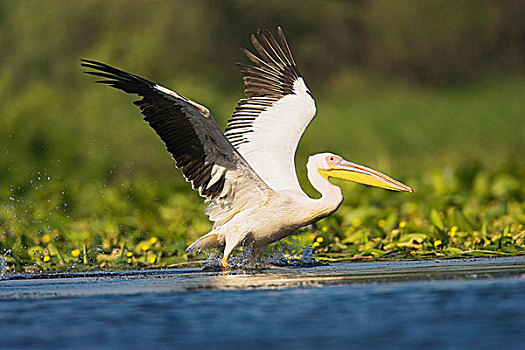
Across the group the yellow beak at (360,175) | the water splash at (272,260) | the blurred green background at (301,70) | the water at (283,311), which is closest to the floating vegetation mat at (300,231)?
the water splash at (272,260)

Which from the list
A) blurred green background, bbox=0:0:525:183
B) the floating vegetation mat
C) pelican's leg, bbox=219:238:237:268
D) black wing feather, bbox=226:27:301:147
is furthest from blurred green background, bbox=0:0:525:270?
pelican's leg, bbox=219:238:237:268

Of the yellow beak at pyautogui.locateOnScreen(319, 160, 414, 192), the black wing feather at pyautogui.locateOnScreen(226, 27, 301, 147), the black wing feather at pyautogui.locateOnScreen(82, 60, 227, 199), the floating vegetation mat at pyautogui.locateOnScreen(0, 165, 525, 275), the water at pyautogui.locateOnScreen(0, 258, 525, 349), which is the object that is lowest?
the water at pyautogui.locateOnScreen(0, 258, 525, 349)

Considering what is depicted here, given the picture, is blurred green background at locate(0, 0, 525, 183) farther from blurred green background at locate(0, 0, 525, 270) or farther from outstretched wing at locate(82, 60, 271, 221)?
outstretched wing at locate(82, 60, 271, 221)

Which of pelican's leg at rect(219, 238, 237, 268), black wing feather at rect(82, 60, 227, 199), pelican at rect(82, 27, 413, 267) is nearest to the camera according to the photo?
black wing feather at rect(82, 60, 227, 199)

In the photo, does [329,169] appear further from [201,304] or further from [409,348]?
[409,348]

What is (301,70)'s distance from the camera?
49.7 feet

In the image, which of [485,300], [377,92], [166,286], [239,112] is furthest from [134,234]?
[377,92]

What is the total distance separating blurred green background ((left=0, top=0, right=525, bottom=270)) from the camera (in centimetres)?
1311

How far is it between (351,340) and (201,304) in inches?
46.6

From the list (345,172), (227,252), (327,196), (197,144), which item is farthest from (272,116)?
(197,144)

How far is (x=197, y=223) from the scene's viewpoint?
317 inches

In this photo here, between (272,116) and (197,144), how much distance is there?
147cm

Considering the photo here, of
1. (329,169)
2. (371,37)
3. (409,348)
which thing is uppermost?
(371,37)

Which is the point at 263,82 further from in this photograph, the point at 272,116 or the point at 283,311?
the point at 283,311
